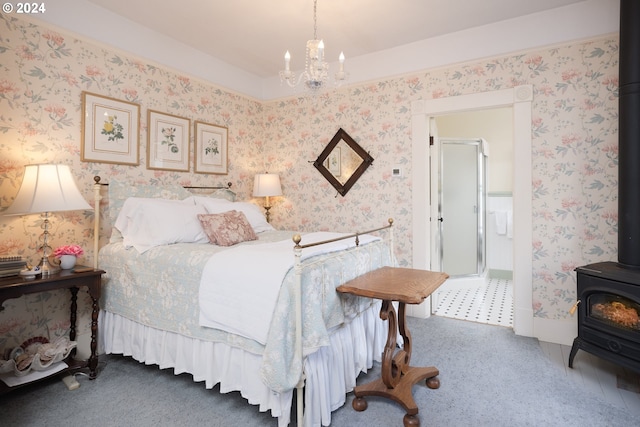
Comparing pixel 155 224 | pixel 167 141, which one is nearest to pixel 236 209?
pixel 155 224

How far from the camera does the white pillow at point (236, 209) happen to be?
10.6 ft

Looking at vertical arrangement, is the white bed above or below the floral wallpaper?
below

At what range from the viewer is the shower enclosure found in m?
4.90

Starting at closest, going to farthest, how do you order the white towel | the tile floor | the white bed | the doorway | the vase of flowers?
the white bed
the vase of flowers
the doorway
the tile floor
the white towel

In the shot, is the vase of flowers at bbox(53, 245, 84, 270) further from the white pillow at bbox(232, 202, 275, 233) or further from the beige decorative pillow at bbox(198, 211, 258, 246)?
the white pillow at bbox(232, 202, 275, 233)

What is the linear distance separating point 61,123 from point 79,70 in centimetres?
46

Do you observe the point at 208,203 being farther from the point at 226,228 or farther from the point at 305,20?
the point at 305,20

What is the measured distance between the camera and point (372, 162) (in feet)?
12.5

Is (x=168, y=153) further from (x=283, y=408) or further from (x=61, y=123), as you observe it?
(x=283, y=408)

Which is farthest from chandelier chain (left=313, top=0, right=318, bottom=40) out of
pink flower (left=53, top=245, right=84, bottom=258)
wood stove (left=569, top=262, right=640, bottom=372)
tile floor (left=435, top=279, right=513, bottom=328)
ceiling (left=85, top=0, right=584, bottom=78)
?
tile floor (left=435, top=279, right=513, bottom=328)

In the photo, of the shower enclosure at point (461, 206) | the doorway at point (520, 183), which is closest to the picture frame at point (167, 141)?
the doorway at point (520, 183)

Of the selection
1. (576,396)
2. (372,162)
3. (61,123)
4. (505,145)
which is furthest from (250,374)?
(505,145)

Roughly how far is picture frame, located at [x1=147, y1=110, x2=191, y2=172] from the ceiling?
0.81m

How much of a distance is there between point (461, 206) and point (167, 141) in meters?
3.88
